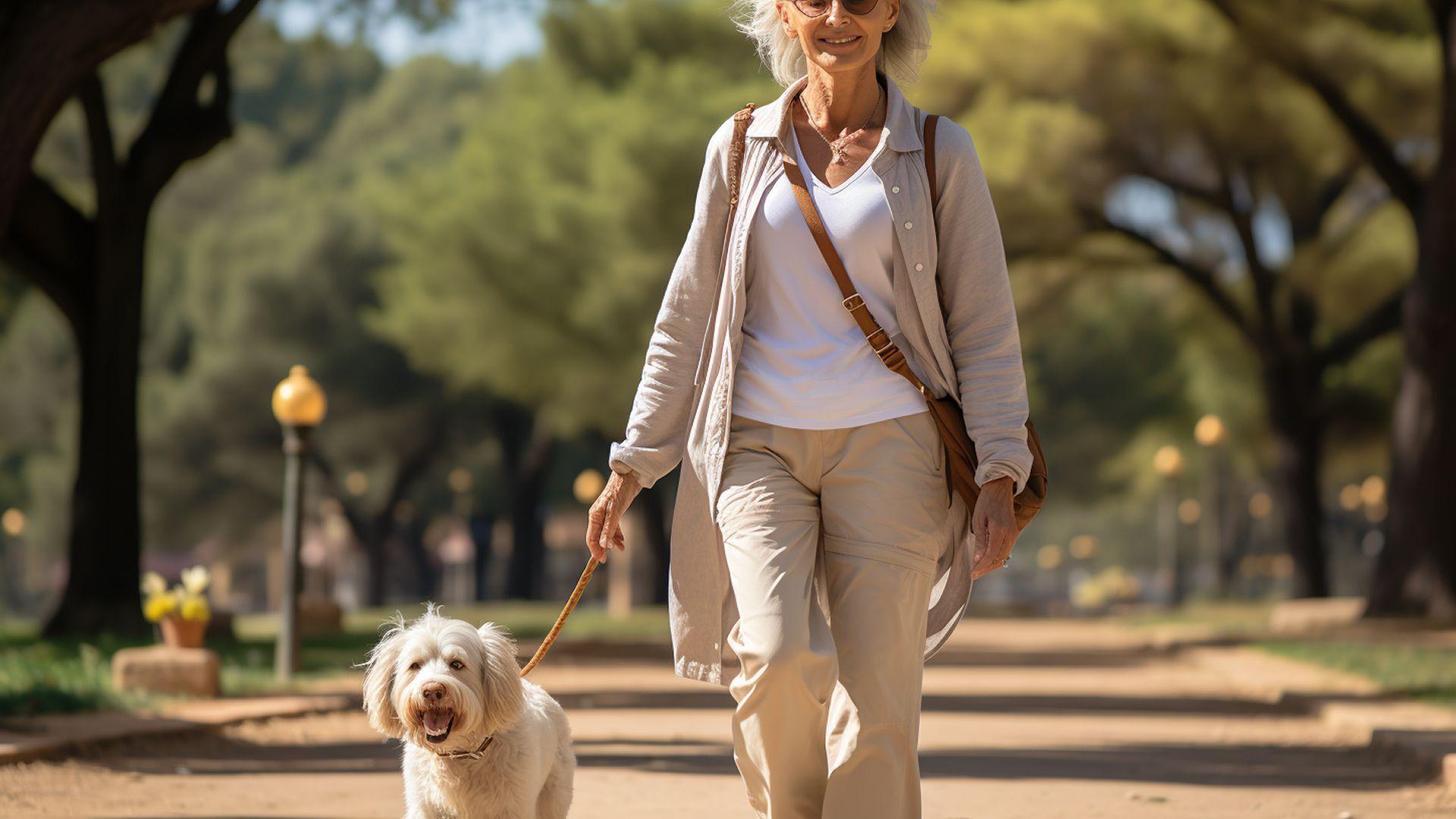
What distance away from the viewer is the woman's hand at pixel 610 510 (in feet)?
15.2

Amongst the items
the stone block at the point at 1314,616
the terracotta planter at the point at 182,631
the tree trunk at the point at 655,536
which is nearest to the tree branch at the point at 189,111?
the terracotta planter at the point at 182,631

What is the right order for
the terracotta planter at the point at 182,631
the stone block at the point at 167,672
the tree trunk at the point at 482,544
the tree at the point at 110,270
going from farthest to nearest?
the tree trunk at the point at 482,544 < the tree at the point at 110,270 < the terracotta planter at the point at 182,631 < the stone block at the point at 167,672

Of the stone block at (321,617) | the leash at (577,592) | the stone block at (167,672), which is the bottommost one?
the stone block at (321,617)

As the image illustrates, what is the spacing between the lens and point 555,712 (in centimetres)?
571

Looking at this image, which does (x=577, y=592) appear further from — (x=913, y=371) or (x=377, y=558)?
(x=377, y=558)

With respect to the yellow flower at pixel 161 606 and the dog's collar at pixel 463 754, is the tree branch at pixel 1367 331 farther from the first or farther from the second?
the dog's collar at pixel 463 754

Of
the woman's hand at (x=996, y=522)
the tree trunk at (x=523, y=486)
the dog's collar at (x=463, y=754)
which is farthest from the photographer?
Answer: the tree trunk at (x=523, y=486)

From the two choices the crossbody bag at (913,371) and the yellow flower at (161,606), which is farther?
the yellow flower at (161,606)

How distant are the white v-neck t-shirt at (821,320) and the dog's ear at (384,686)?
3.92ft

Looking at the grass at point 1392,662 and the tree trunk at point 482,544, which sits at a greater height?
the grass at point 1392,662

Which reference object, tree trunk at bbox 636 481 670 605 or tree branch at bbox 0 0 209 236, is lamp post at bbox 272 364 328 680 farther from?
tree trunk at bbox 636 481 670 605

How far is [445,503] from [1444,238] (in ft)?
128

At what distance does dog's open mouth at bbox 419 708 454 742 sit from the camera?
16.3ft

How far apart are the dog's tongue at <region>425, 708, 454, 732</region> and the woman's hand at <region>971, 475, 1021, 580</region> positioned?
4.74 ft
